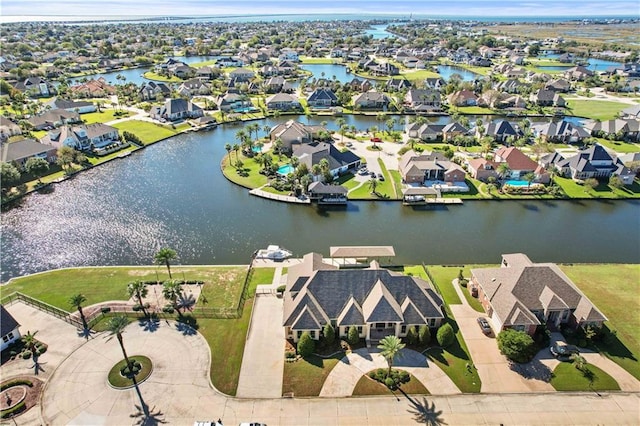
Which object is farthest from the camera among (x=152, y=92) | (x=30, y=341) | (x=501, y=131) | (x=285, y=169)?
(x=152, y=92)

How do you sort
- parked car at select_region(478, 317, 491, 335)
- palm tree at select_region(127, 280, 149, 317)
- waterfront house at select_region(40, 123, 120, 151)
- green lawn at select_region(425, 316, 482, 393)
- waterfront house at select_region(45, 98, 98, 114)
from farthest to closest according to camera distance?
waterfront house at select_region(45, 98, 98, 114) → waterfront house at select_region(40, 123, 120, 151) → palm tree at select_region(127, 280, 149, 317) → parked car at select_region(478, 317, 491, 335) → green lawn at select_region(425, 316, 482, 393)

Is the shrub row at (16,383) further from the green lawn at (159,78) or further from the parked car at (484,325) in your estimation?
the green lawn at (159,78)

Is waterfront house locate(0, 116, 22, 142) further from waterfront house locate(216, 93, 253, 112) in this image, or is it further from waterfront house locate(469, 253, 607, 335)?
waterfront house locate(469, 253, 607, 335)

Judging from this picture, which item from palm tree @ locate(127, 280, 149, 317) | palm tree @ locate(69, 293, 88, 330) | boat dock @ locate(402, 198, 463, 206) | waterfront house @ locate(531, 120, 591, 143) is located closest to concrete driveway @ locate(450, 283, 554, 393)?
boat dock @ locate(402, 198, 463, 206)

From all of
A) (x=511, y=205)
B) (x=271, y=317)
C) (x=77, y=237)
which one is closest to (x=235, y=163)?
(x=77, y=237)

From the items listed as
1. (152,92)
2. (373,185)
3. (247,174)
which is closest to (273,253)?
(373,185)

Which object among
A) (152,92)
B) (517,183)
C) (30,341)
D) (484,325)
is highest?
(152,92)

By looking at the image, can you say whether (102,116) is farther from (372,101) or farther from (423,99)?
(423,99)
